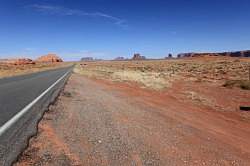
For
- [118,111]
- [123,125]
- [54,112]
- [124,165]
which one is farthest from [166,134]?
[54,112]

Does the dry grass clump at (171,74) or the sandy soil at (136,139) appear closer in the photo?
the sandy soil at (136,139)

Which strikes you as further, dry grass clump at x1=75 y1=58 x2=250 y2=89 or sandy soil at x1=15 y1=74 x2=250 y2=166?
dry grass clump at x1=75 y1=58 x2=250 y2=89

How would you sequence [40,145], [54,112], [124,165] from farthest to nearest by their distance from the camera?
[54,112] → [40,145] → [124,165]

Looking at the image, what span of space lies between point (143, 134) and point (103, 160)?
1.78m

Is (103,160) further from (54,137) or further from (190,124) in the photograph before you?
(190,124)

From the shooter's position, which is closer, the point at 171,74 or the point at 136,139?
the point at 136,139

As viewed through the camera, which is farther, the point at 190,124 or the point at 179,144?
the point at 190,124

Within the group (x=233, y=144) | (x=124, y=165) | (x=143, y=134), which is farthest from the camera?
(x=143, y=134)

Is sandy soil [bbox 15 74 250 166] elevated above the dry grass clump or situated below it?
above

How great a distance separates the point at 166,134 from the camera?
5.96m

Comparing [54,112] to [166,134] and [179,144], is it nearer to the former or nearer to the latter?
[166,134]

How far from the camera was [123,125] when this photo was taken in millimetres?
6746

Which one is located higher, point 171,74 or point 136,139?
point 136,139

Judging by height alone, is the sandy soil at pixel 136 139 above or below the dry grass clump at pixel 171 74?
above
